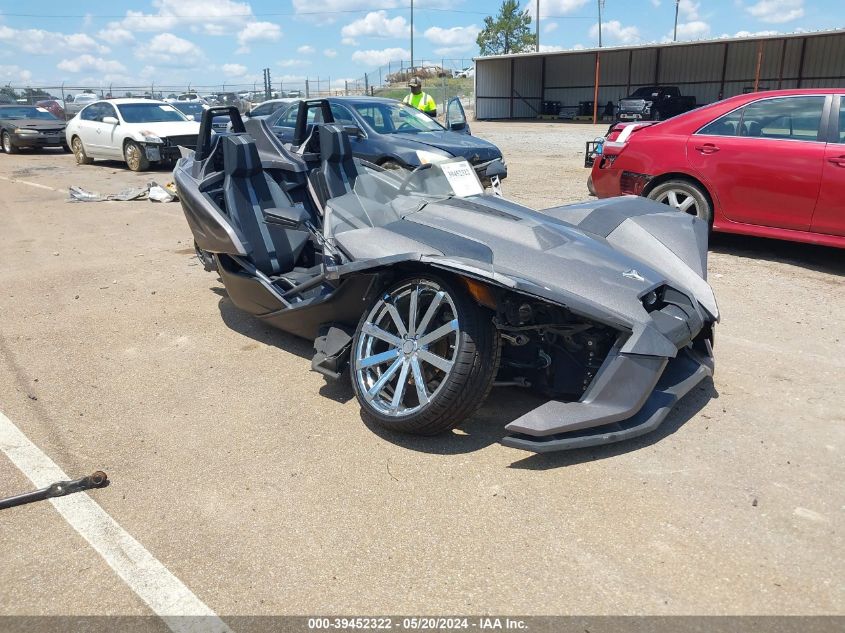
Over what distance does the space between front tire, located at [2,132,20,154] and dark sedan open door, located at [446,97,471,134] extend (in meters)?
15.4

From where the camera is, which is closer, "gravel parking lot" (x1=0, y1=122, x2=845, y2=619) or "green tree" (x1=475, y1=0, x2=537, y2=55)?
"gravel parking lot" (x1=0, y1=122, x2=845, y2=619)

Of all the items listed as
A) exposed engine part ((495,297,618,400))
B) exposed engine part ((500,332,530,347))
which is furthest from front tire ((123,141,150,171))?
exposed engine part ((500,332,530,347))

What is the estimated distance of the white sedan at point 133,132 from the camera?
48.2 feet

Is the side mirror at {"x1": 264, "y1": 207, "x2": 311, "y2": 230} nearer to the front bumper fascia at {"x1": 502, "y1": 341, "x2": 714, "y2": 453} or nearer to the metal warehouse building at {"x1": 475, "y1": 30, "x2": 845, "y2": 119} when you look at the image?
the front bumper fascia at {"x1": 502, "y1": 341, "x2": 714, "y2": 453}

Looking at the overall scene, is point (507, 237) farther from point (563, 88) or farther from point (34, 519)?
point (563, 88)

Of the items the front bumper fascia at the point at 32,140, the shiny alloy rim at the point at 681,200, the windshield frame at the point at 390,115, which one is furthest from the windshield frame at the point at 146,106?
the shiny alloy rim at the point at 681,200

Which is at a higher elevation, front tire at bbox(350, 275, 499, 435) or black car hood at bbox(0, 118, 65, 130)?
black car hood at bbox(0, 118, 65, 130)

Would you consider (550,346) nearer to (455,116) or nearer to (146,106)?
(455,116)

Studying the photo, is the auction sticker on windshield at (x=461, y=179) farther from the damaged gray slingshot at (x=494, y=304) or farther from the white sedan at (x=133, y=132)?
the white sedan at (x=133, y=132)

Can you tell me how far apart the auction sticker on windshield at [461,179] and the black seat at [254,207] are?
52.6 inches

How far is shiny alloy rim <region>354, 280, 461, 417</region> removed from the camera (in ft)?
10.8

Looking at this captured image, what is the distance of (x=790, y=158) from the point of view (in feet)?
20.6

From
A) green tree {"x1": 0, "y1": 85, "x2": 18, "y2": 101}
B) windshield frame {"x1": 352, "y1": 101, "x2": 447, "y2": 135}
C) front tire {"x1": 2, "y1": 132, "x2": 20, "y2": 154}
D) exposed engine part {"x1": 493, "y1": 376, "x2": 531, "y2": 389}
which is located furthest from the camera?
green tree {"x1": 0, "y1": 85, "x2": 18, "y2": 101}

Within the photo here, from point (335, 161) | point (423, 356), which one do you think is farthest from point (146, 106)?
point (423, 356)
